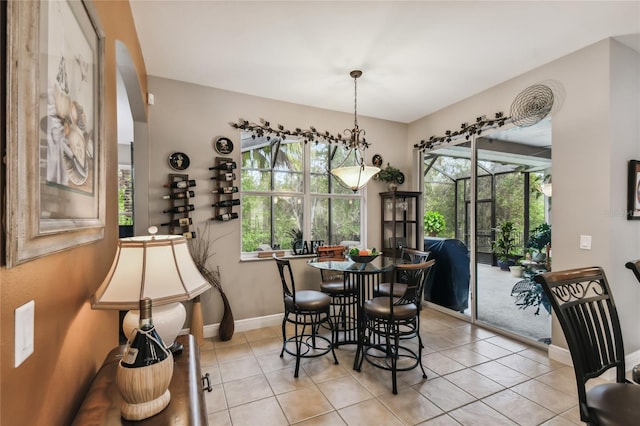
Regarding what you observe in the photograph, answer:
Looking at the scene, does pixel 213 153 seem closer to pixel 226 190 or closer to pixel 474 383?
pixel 226 190

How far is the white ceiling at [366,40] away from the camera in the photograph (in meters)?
2.28

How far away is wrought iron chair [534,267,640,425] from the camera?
4.20 feet

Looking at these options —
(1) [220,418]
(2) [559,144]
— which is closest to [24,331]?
(1) [220,418]

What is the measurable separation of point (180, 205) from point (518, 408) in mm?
3589

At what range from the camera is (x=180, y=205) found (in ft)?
11.0

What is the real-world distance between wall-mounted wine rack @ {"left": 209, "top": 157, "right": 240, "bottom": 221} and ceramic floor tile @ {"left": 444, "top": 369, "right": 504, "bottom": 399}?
281cm

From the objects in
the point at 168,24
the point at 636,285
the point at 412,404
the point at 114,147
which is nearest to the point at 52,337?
the point at 114,147

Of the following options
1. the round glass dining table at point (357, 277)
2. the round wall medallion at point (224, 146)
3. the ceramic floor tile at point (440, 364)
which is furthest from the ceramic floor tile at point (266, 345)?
the round wall medallion at point (224, 146)

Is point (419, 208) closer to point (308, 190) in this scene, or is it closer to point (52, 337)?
point (308, 190)

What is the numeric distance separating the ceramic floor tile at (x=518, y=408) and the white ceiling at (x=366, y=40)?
2990 mm

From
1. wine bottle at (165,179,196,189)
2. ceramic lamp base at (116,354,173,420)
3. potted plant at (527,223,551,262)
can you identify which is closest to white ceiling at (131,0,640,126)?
wine bottle at (165,179,196,189)

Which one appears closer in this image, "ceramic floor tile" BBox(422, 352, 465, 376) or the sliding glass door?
"ceramic floor tile" BBox(422, 352, 465, 376)

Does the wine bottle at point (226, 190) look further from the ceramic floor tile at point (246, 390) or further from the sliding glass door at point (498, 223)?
the sliding glass door at point (498, 223)

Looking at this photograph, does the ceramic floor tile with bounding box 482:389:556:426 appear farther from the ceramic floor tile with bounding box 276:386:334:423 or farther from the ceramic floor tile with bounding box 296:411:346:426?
the ceramic floor tile with bounding box 276:386:334:423
